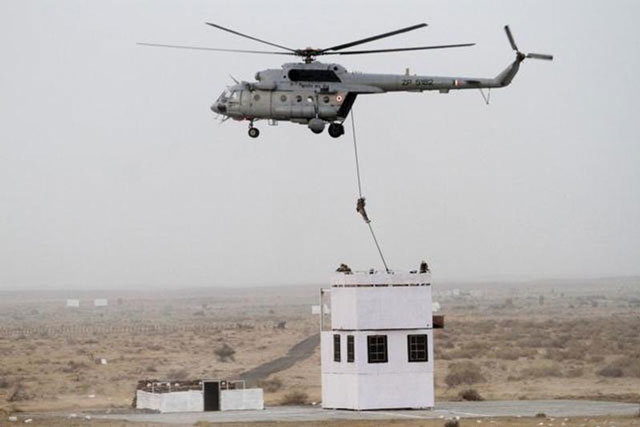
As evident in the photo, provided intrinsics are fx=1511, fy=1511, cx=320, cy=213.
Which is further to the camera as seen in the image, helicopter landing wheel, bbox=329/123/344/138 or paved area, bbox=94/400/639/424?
helicopter landing wheel, bbox=329/123/344/138

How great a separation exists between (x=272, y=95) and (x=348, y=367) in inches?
449

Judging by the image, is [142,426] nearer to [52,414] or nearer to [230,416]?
[230,416]

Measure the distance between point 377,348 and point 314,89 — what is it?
1069 cm

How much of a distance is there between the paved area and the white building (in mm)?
720

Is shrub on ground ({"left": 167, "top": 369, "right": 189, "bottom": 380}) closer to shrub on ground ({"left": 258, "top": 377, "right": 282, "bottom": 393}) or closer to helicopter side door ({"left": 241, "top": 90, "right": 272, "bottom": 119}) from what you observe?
shrub on ground ({"left": 258, "top": 377, "right": 282, "bottom": 393})

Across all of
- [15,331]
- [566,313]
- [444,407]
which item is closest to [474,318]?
[566,313]

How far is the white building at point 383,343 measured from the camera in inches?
2283

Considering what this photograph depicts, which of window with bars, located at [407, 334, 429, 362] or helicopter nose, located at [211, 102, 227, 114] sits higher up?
helicopter nose, located at [211, 102, 227, 114]

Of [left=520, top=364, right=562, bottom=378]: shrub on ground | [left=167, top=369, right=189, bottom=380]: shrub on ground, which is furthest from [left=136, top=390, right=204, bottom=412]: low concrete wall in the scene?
[left=520, top=364, right=562, bottom=378]: shrub on ground

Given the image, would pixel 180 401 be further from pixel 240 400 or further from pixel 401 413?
pixel 401 413

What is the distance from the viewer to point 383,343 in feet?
191

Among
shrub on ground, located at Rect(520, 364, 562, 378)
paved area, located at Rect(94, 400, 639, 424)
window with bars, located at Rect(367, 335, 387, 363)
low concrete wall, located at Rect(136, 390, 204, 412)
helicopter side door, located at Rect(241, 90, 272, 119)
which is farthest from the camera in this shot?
shrub on ground, located at Rect(520, 364, 562, 378)

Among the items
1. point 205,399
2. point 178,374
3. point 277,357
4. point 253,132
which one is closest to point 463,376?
point 178,374

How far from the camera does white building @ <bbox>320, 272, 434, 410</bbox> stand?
5800 cm
